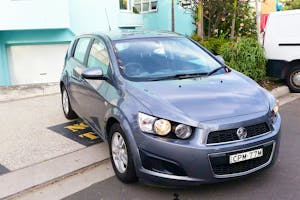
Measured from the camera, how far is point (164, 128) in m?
3.33

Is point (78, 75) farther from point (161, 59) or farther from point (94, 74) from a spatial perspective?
point (161, 59)

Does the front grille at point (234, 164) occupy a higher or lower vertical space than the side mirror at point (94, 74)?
lower

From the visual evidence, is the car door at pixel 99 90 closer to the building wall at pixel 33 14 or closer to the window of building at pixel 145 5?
the building wall at pixel 33 14

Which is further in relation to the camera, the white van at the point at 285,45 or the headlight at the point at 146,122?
the white van at the point at 285,45

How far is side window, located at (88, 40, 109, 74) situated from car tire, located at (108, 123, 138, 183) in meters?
0.89

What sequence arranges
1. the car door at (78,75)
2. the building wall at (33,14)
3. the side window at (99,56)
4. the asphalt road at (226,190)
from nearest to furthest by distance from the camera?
the asphalt road at (226,190) → the side window at (99,56) → the car door at (78,75) → the building wall at (33,14)

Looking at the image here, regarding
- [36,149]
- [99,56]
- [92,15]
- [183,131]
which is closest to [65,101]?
[36,149]

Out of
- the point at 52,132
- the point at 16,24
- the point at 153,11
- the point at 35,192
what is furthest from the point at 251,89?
the point at 153,11

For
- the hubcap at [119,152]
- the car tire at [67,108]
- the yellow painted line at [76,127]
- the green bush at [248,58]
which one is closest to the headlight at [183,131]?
the hubcap at [119,152]

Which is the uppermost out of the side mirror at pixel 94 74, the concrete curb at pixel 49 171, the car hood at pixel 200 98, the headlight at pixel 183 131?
the side mirror at pixel 94 74

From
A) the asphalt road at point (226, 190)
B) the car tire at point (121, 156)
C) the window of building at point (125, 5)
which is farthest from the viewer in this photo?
the window of building at point (125, 5)

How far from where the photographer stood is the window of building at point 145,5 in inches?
651

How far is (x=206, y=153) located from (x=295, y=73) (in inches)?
233

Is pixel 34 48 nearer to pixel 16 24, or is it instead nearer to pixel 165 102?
Answer: pixel 16 24
